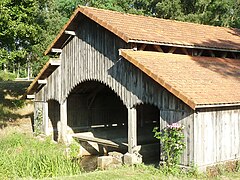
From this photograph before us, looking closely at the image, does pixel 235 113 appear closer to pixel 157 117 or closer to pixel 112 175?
pixel 112 175

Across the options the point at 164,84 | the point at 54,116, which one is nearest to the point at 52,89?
the point at 54,116

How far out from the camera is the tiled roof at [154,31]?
12.7m

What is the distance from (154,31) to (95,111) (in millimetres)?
7187

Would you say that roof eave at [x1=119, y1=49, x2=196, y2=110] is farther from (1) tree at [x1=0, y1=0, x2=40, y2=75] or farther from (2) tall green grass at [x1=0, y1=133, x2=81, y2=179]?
(1) tree at [x1=0, y1=0, x2=40, y2=75]

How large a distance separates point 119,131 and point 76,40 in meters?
6.08

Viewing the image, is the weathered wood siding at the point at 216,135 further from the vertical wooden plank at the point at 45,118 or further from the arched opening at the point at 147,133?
the vertical wooden plank at the point at 45,118

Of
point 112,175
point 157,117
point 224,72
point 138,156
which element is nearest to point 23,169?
point 112,175

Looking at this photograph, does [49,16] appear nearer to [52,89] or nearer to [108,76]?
[52,89]

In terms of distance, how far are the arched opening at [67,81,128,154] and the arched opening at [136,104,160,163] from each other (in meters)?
1.01

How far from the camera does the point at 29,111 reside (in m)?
22.1

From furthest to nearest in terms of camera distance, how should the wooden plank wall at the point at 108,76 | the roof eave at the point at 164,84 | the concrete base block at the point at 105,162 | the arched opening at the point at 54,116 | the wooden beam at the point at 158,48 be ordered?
the arched opening at the point at 54,116, the wooden beam at the point at 158,48, the concrete base block at the point at 105,162, the wooden plank wall at the point at 108,76, the roof eave at the point at 164,84

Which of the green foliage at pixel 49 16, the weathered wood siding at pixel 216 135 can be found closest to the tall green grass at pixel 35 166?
the weathered wood siding at pixel 216 135

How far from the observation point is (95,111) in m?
19.5

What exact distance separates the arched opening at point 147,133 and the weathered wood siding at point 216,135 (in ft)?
9.76
